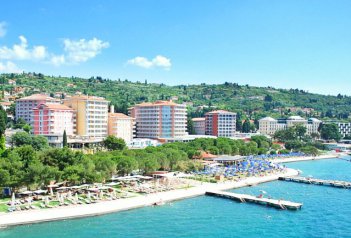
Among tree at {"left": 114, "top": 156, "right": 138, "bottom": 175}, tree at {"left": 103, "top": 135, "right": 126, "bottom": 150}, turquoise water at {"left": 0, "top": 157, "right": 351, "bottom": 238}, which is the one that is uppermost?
tree at {"left": 103, "top": 135, "right": 126, "bottom": 150}

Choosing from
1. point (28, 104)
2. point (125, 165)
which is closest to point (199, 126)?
point (28, 104)

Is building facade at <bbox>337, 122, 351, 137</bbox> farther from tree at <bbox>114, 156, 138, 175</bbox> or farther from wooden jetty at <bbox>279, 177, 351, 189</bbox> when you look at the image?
tree at <bbox>114, 156, 138, 175</bbox>

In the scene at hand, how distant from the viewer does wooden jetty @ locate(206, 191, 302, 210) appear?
133ft

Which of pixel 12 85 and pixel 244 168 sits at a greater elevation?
pixel 12 85

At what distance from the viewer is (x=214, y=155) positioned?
72.8 metres

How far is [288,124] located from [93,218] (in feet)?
374

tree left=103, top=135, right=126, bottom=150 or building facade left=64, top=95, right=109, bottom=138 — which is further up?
building facade left=64, top=95, right=109, bottom=138

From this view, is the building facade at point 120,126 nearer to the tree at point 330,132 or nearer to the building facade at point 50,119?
the building facade at point 50,119

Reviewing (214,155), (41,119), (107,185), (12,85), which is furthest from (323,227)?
(12,85)

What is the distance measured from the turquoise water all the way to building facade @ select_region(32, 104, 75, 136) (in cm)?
3913

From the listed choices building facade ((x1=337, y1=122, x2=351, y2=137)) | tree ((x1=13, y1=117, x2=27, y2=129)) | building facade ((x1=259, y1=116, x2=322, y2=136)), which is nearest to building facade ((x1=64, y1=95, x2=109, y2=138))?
tree ((x1=13, y1=117, x2=27, y2=129))

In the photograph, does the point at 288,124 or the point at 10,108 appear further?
the point at 288,124

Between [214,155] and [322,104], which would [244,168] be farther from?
[322,104]

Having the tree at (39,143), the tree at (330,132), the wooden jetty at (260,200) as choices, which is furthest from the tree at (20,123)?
the tree at (330,132)
